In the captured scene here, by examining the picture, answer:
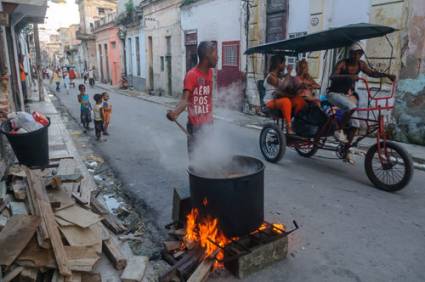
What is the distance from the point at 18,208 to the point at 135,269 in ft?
5.19

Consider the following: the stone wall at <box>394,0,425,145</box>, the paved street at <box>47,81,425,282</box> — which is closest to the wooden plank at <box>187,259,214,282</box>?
the paved street at <box>47,81,425,282</box>

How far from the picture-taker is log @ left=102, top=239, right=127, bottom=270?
3314mm

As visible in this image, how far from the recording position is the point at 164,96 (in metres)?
21.7

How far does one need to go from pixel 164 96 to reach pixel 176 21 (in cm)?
474

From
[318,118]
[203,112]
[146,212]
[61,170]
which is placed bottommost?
[146,212]

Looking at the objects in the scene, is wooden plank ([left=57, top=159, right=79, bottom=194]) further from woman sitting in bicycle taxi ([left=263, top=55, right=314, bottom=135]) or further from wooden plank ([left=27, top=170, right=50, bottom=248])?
woman sitting in bicycle taxi ([left=263, top=55, right=314, bottom=135])

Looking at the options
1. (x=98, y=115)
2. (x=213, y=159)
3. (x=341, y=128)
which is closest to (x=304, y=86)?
(x=341, y=128)

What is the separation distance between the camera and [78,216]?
360cm

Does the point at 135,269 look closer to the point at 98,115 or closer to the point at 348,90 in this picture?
the point at 348,90

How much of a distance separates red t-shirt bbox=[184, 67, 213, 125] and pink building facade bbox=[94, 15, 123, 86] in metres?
29.3

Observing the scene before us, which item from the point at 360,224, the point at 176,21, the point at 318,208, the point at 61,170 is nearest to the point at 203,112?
the point at 318,208

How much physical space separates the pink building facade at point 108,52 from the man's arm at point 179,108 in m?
29.5

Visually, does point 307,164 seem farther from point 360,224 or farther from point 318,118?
point 360,224

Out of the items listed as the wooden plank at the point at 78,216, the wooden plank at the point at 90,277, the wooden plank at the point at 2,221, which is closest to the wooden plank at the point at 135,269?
the wooden plank at the point at 90,277
